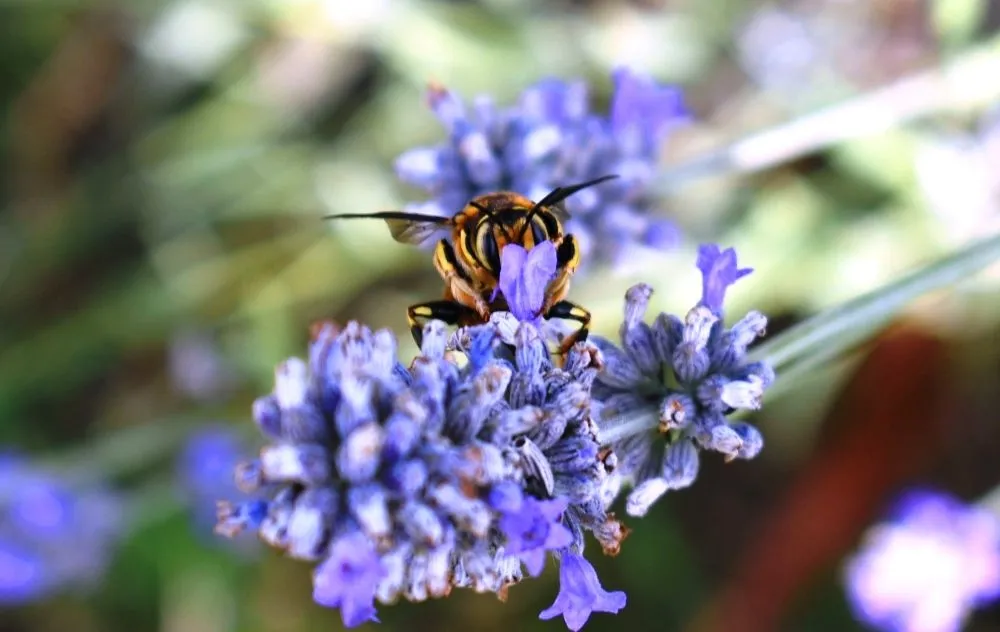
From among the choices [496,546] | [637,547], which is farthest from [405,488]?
[637,547]

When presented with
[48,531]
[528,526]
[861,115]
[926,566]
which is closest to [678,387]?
[528,526]

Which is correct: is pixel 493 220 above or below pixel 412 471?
above

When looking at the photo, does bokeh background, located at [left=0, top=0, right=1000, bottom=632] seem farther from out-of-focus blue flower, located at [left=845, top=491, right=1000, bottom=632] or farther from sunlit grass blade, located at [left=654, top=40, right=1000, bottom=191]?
out-of-focus blue flower, located at [left=845, top=491, right=1000, bottom=632]

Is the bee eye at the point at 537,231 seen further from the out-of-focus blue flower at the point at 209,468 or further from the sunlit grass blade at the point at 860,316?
the out-of-focus blue flower at the point at 209,468

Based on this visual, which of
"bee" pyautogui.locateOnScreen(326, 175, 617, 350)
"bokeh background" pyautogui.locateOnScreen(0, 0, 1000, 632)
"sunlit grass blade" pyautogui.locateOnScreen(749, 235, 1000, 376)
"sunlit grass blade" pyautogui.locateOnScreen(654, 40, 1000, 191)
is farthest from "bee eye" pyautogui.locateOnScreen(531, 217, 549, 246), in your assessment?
"bokeh background" pyautogui.locateOnScreen(0, 0, 1000, 632)

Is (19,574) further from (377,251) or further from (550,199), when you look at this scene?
(550,199)

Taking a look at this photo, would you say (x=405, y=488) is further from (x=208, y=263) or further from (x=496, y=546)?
(x=208, y=263)

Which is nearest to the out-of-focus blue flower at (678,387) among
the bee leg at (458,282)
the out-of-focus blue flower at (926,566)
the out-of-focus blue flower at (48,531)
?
the bee leg at (458,282)
